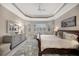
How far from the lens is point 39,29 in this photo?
2225 millimetres

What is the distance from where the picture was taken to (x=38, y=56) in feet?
7.06

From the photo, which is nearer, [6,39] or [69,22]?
[6,39]

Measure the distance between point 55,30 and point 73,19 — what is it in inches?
16.7

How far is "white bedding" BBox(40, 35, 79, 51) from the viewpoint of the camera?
2.15 m

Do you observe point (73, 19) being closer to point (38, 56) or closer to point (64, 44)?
point (64, 44)

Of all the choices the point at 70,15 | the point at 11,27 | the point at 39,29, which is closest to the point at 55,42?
the point at 39,29

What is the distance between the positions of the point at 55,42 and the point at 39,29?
1.36 feet

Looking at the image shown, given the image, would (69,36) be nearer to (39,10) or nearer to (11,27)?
(39,10)

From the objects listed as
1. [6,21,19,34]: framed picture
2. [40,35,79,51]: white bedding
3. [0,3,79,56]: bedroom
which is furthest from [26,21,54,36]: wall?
[6,21,19,34]: framed picture

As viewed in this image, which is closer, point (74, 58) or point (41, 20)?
point (74, 58)

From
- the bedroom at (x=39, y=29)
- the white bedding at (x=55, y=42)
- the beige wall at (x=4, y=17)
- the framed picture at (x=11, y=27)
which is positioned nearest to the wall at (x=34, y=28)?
the bedroom at (x=39, y=29)

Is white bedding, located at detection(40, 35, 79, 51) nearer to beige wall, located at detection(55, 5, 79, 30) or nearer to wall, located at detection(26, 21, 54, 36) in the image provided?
wall, located at detection(26, 21, 54, 36)

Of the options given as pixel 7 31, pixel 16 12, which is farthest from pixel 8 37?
pixel 16 12

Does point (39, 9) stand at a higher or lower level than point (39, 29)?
higher
